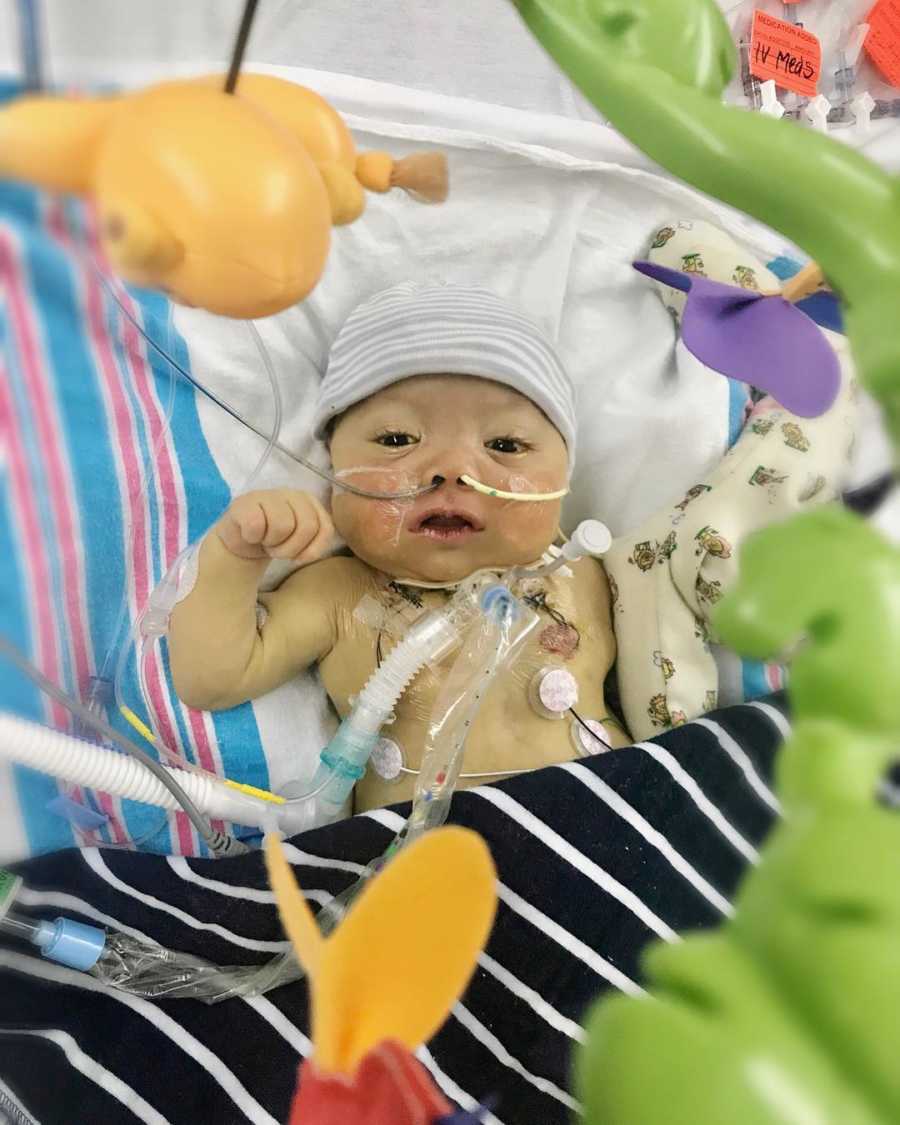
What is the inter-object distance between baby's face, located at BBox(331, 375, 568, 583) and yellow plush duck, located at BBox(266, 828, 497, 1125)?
714 mm

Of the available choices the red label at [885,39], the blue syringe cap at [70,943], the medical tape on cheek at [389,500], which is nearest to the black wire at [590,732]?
the medical tape on cheek at [389,500]

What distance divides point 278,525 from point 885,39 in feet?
3.99

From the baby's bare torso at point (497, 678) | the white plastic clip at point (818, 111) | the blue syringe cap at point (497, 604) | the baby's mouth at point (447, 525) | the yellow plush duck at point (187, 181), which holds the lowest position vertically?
the baby's bare torso at point (497, 678)

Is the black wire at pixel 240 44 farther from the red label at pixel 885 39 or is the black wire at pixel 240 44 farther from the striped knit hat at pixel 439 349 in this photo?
the red label at pixel 885 39

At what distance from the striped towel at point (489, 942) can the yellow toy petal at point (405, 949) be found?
42 centimetres

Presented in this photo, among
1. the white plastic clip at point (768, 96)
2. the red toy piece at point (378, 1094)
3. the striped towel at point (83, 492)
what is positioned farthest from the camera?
the white plastic clip at point (768, 96)

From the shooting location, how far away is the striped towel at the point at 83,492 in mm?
360

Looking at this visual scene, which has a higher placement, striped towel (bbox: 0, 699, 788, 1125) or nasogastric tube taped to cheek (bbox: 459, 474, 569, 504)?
nasogastric tube taped to cheek (bbox: 459, 474, 569, 504)

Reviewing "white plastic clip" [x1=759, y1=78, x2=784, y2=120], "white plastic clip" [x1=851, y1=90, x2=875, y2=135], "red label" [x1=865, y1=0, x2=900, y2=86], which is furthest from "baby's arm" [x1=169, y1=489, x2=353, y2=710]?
"red label" [x1=865, y1=0, x2=900, y2=86]

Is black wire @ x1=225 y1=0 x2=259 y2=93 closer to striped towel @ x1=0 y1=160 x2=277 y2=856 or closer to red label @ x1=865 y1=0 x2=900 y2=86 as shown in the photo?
striped towel @ x1=0 y1=160 x2=277 y2=856

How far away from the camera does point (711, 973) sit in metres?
0.21

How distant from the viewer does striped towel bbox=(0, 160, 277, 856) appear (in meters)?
0.36

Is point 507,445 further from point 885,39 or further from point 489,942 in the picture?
point 885,39

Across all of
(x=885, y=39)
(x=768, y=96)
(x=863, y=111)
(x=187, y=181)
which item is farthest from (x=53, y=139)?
(x=885, y=39)
